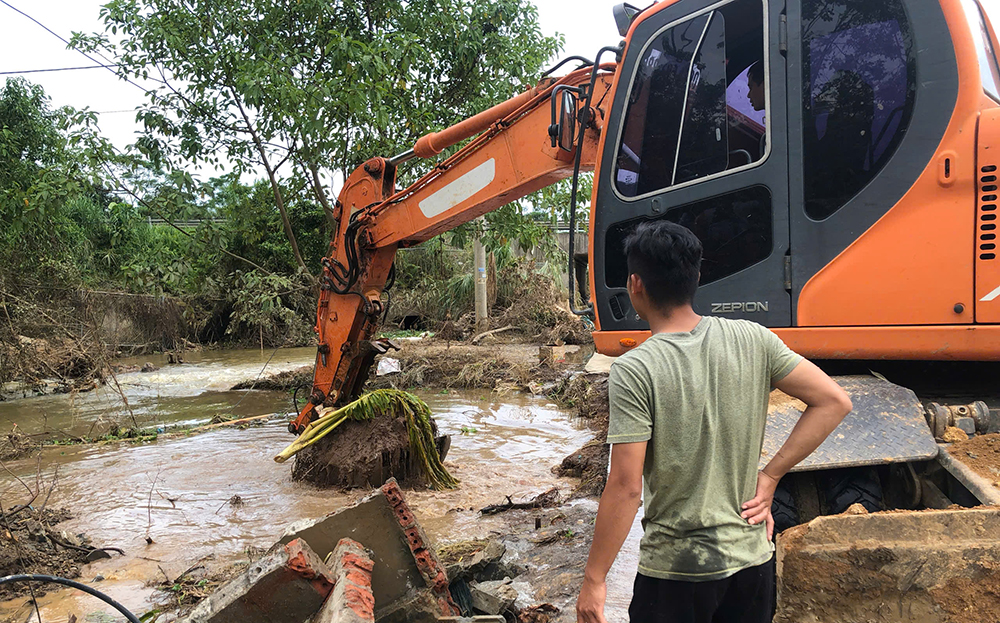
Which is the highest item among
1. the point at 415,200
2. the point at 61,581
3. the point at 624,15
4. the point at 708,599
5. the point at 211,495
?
the point at 624,15

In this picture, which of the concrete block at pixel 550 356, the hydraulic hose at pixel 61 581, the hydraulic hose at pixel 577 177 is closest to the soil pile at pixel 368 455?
the hydraulic hose at pixel 577 177

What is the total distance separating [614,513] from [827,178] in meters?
2.29

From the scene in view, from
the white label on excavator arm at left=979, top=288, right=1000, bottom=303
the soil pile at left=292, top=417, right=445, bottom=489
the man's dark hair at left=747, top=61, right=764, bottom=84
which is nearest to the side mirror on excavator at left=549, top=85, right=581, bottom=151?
the man's dark hair at left=747, top=61, right=764, bottom=84

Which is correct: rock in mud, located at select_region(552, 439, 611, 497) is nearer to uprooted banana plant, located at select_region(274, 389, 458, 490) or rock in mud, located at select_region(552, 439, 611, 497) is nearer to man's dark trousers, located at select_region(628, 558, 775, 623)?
uprooted banana plant, located at select_region(274, 389, 458, 490)

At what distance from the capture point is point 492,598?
346 centimetres

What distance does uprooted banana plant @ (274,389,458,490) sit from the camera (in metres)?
6.30

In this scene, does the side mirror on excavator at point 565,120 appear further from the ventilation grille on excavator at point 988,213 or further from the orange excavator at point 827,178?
the ventilation grille on excavator at point 988,213

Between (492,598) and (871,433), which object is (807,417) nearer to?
(871,433)

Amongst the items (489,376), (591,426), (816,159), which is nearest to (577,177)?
(816,159)

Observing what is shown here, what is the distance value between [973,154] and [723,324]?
177 cm

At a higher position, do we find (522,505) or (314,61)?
(314,61)

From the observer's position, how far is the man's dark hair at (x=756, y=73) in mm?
3607

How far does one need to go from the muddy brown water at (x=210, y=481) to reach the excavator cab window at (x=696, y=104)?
2.41 m

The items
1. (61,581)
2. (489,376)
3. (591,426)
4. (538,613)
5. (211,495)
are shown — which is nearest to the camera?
(61,581)
